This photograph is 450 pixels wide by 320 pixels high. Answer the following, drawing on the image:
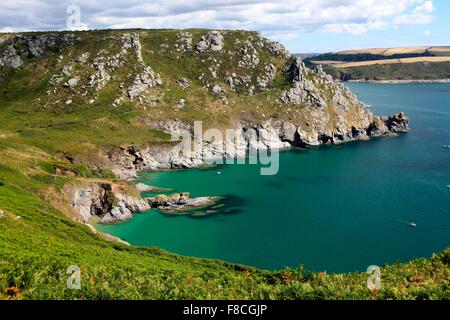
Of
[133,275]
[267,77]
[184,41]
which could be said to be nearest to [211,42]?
[184,41]

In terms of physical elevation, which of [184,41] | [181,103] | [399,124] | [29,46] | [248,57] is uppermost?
[184,41]

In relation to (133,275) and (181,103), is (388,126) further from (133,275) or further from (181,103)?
(133,275)

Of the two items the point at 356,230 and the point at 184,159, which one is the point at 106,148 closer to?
the point at 184,159

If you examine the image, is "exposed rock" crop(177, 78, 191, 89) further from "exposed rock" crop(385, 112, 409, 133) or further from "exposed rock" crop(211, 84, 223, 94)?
"exposed rock" crop(385, 112, 409, 133)

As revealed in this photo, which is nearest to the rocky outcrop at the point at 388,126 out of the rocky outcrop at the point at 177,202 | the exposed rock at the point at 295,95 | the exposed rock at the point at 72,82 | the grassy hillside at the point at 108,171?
the exposed rock at the point at 295,95

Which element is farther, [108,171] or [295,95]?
[295,95]
